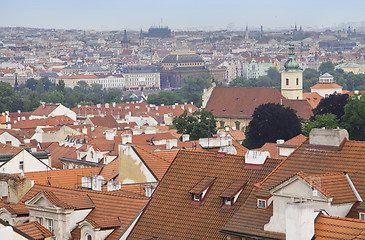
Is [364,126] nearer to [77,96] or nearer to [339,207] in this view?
[339,207]

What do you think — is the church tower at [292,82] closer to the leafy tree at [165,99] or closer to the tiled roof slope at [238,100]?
the tiled roof slope at [238,100]

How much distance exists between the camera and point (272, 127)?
74.8 m

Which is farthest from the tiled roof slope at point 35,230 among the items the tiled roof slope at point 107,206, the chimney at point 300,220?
the chimney at point 300,220

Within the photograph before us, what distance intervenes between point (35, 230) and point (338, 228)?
24.5 feet

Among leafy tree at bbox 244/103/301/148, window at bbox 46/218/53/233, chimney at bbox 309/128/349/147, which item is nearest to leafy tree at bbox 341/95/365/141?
leafy tree at bbox 244/103/301/148

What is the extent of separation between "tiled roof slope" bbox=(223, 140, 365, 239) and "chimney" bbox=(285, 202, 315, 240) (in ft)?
5.20

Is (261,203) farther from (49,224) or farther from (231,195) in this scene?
(49,224)

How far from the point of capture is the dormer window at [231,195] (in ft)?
71.9

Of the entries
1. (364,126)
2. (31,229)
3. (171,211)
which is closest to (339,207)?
(171,211)

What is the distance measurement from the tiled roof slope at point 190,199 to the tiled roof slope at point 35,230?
194 centimetres

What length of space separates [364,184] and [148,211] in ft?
16.8

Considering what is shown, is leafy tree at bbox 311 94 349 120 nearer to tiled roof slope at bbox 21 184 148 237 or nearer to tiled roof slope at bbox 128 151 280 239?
tiled roof slope at bbox 21 184 148 237

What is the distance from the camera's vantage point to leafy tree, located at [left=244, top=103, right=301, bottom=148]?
73.8m

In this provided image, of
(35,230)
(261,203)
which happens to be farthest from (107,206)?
(261,203)
